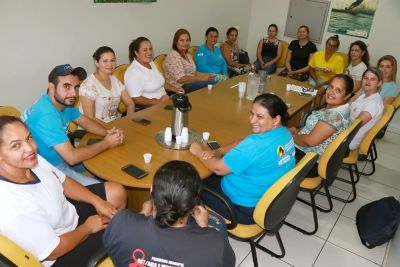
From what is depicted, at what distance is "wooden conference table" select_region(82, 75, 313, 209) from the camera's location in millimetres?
1826

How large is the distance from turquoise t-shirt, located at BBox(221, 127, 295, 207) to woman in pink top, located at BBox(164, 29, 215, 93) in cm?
223

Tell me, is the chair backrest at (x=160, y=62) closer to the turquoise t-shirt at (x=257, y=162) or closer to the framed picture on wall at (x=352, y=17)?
the turquoise t-shirt at (x=257, y=162)

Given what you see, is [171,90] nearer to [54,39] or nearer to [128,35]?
[128,35]

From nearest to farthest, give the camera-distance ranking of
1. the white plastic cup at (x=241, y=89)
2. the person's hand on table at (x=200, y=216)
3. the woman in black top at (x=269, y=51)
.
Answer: the person's hand on table at (x=200, y=216)
the white plastic cup at (x=241, y=89)
the woman in black top at (x=269, y=51)

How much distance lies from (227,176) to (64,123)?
3.80 ft

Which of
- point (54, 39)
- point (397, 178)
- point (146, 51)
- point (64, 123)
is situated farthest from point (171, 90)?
point (397, 178)

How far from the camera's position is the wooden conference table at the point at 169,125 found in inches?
71.9

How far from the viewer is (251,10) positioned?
5.93 metres

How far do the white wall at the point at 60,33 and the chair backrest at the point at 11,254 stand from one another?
236 centimetres

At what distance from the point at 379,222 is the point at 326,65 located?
278 centimetres

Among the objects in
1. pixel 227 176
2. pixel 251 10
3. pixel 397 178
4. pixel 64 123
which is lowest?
pixel 397 178

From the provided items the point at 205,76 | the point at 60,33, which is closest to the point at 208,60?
the point at 205,76

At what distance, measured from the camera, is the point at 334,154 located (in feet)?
7.18

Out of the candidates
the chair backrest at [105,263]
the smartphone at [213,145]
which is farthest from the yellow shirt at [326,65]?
the chair backrest at [105,263]
